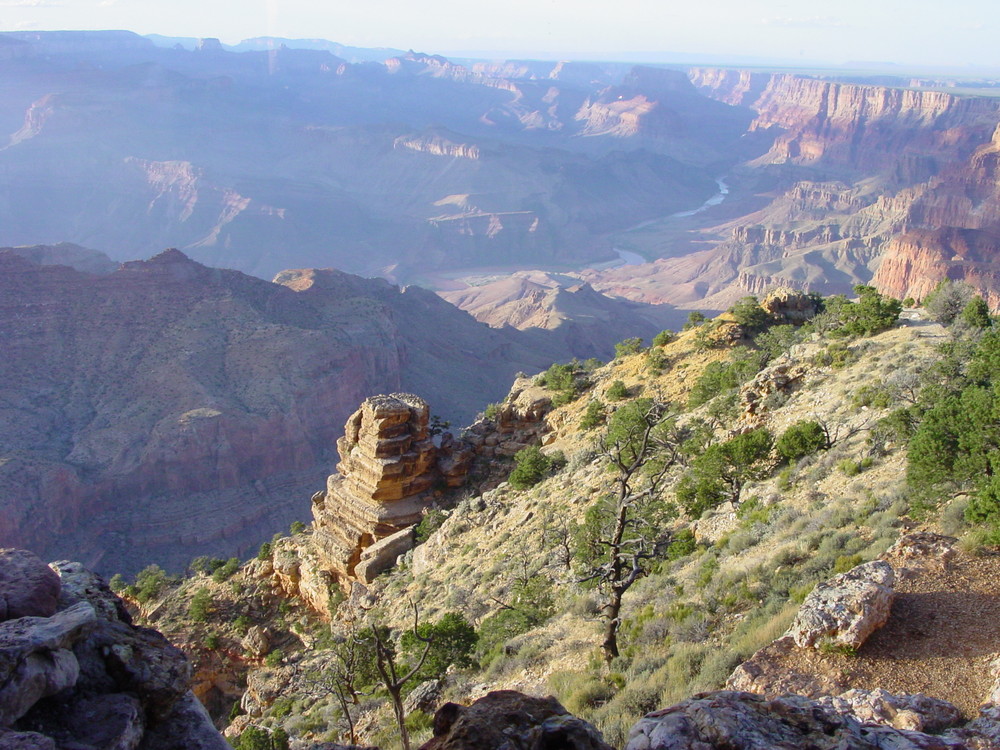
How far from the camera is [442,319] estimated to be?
90.6 m

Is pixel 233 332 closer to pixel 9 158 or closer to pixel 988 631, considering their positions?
pixel 988 631

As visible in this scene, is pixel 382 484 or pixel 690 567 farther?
pixel 382 484

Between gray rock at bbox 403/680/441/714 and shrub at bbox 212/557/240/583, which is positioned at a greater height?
gray rock at bbox 403/680/441/714

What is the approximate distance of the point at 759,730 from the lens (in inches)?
231

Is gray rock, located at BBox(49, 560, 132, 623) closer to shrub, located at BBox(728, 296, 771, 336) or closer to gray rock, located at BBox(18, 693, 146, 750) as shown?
gray rock, located at BBox(18, 693, 146, 750)

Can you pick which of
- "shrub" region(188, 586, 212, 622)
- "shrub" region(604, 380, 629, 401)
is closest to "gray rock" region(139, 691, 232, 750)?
"shrub" region(188, 586, 212, 622)

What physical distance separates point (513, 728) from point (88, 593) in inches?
176

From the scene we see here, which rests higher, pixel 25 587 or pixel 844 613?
pixel 25 587

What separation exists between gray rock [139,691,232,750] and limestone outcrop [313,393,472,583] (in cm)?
1804

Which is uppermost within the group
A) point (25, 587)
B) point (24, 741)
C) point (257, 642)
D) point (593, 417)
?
point (25, 587)

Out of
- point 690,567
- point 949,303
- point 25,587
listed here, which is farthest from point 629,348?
point 25,587

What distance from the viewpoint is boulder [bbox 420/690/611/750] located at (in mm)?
5768

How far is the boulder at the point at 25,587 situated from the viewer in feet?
19.8

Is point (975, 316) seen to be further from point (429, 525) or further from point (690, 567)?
point (429, 525)
